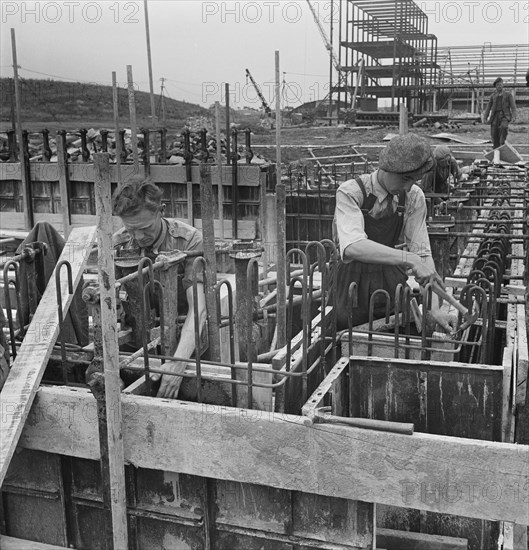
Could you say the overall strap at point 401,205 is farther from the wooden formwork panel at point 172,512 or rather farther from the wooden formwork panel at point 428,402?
the wooden formwork panel at point 172,512

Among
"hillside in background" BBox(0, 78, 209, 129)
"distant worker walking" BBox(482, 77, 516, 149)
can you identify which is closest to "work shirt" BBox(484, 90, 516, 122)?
"distant worker walking" BBox(482, 77, 516, 149)

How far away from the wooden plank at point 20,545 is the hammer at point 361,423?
180 cm

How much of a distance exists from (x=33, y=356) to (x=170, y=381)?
90cm

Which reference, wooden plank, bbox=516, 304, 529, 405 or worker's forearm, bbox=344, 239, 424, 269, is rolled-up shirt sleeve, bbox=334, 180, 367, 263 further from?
wooden plank, bbox=516, 304, 529, 405

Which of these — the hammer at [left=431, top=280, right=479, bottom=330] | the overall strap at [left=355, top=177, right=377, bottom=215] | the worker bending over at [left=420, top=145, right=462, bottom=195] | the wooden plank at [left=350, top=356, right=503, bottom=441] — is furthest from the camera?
the worker bending over at [left=420, top=145, right=462, bottom=195]

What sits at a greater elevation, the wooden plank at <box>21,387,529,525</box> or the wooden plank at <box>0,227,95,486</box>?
the wooden plank at <box>0,227,95,486</box>

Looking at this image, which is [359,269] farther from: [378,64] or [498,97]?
[378,64]

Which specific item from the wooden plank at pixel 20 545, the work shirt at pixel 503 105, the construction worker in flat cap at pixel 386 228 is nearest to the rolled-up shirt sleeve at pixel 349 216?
the construction worker in flat cap at pixel 386 228

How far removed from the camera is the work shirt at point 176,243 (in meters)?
4.97

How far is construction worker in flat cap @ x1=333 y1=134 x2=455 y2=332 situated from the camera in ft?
15.8

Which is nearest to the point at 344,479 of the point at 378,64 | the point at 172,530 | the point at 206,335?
the point at 172,530

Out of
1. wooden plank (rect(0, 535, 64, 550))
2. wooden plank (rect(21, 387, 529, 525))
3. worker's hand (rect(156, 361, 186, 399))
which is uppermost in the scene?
worker's hand (rect(156, 361, 186, 399))

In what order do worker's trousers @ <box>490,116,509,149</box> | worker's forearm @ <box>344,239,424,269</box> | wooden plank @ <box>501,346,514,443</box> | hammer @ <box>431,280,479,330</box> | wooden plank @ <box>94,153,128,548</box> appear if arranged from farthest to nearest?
worker's trousers @ <box>490,116,509,149</box> → worker's forearm @ <box>344,239,424,269</box> → hammer @ <box>431,280,479,330</box> → wooden plank @ <box>501,346,514,443</box> → wooden plank @ <box>94,153,128,548</box>

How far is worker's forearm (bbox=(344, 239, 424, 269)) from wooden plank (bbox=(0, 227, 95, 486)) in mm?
1953
